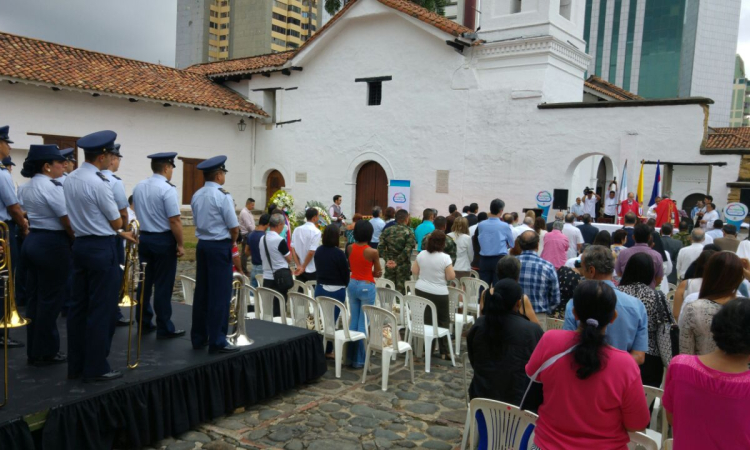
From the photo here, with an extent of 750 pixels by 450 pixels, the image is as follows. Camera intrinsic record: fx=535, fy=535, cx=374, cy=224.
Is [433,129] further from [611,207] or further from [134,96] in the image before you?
[134,96]

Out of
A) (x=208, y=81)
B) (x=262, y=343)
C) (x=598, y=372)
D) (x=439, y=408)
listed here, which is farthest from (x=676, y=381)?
(x=208, y=81)

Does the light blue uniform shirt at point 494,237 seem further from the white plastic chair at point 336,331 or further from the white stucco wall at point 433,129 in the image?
the white stucco wall at point 433,129

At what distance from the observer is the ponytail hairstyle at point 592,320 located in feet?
8.15

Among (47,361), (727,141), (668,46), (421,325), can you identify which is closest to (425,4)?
(727,141)

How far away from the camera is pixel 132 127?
62.4 feet

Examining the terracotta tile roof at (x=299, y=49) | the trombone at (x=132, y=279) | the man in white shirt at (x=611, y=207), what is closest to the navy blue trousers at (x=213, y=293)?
the trombone at (x=132, y=279)

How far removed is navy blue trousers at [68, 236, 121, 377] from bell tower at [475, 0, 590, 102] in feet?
46.9

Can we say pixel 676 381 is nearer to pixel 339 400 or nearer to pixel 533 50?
pixel 339 400

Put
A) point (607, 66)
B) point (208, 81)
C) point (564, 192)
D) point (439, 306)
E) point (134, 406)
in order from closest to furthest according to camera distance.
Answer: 1. point (134, 406)
2. point (439, 306)
3. point (564, 192)
4. point (208, 81)
5. point (607, 66)

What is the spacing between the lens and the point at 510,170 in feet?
55.0

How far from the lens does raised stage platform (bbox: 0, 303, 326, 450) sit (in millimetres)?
3756

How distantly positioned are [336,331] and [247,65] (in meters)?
18.7

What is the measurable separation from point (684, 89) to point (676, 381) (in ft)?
205

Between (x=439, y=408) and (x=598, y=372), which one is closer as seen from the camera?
(x=598, y=372)
